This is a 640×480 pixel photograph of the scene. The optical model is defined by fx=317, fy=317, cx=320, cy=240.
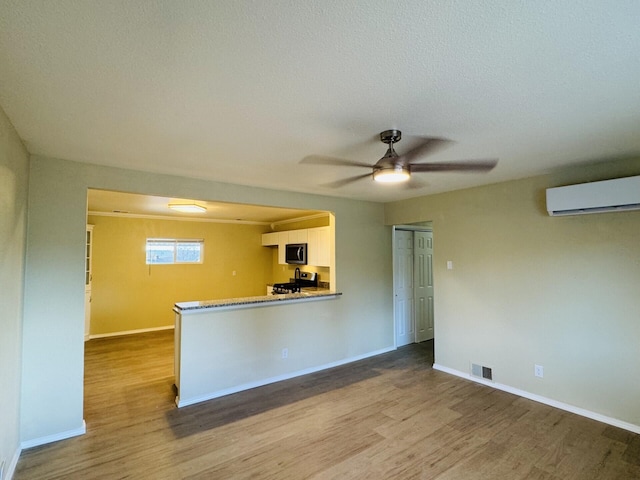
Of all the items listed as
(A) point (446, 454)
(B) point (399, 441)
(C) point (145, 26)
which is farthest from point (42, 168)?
(A) point (446, 454)

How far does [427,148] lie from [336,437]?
8.32ft

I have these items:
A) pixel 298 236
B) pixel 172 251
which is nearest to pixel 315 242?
pixel 298 236

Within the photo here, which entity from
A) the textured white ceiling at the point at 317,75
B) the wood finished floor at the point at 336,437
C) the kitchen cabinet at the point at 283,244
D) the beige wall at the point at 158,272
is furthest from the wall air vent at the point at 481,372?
the beige wall at the point at 158,272

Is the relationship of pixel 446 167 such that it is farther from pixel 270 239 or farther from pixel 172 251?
pixel 172 251

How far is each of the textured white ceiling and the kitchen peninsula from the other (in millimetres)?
1882

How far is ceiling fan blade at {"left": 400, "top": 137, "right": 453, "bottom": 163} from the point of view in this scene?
232 cm

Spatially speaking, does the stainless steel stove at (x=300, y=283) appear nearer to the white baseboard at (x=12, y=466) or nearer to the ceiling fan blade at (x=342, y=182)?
the ceiling fan blade at (x=342, y=182)

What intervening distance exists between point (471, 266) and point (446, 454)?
2.27 meters

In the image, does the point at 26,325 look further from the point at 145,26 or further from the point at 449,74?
the point at 449,74

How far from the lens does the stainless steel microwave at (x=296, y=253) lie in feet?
19.5

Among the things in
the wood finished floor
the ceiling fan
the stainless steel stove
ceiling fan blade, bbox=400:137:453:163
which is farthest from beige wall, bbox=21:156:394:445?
the stainless steel stove

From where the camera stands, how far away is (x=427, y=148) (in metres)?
2.48

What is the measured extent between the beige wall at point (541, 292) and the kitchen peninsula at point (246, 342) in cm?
177

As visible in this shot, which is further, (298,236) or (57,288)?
(298,236)
